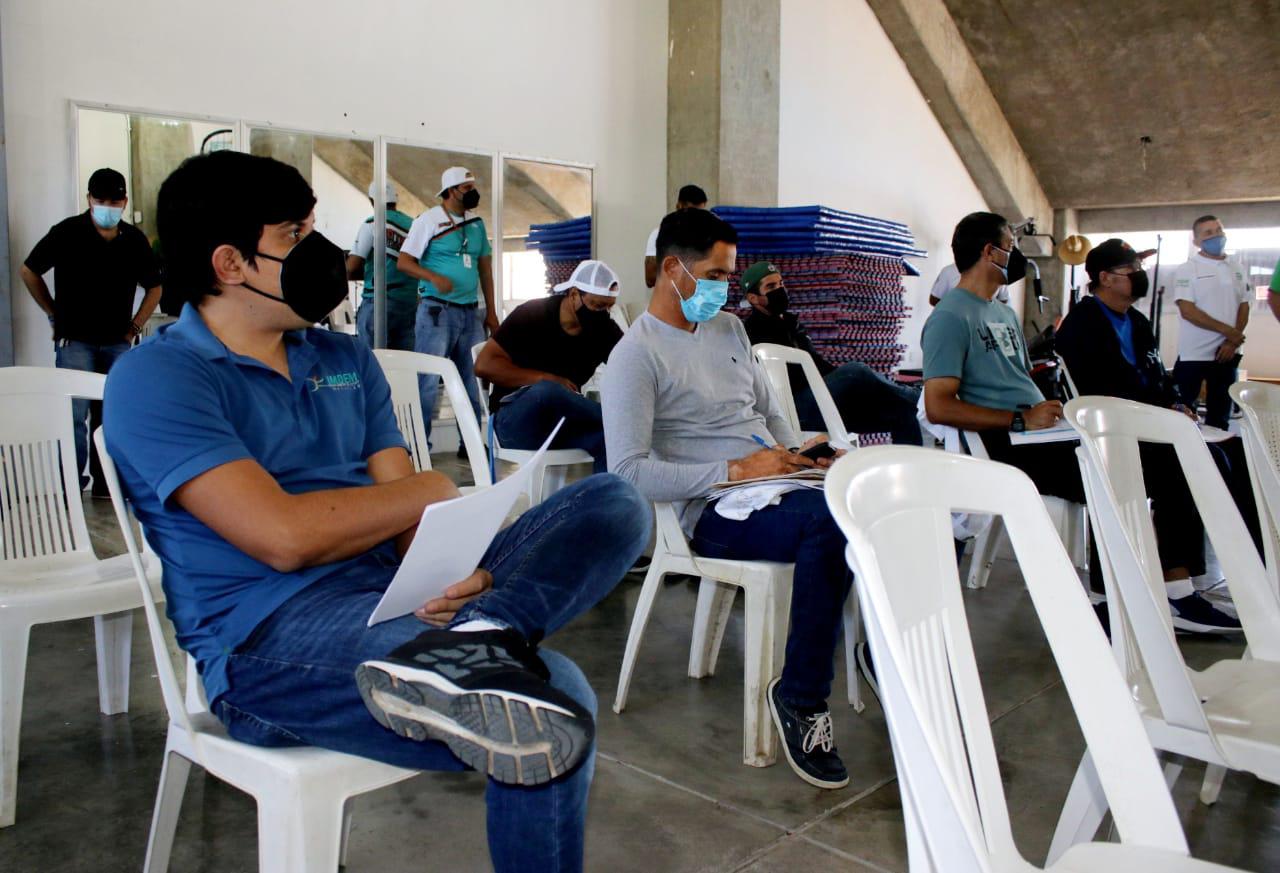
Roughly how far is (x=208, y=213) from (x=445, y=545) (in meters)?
0.69

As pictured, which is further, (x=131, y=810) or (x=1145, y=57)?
(x=1145, y=57)

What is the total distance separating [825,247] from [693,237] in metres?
4.84

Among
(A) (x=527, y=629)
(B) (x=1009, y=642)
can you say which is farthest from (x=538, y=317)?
(A) (x=527, y=629)

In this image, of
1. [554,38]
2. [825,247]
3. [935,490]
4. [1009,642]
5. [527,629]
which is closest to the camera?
[935,490]

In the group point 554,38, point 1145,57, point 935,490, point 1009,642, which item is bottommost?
point 1009,642

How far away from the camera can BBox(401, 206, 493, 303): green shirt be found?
20.9 ft

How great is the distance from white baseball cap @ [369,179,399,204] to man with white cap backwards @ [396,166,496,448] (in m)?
0.21

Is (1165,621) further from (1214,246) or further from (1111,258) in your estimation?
(1214,246)

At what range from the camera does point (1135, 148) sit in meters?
11.4

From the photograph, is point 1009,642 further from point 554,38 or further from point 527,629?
point 554,38

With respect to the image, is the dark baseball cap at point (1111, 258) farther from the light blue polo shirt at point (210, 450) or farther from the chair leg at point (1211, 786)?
the light blue polo shirt at point (210, 450)

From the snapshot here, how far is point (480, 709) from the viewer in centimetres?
125

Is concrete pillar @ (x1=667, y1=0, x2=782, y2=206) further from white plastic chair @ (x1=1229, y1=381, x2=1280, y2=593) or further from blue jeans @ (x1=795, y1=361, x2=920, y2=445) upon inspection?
white plastic chair @ (x1=1229, y1=381, x2=1280, y2=593)

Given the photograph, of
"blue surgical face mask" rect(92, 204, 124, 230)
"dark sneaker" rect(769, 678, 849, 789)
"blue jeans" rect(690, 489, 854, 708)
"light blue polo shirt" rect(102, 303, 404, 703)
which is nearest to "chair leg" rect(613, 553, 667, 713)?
"blue jeans" rect(690, 489, 854, 708)
